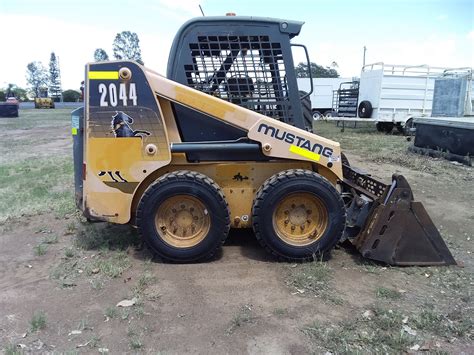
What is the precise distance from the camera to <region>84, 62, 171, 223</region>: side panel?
436cm

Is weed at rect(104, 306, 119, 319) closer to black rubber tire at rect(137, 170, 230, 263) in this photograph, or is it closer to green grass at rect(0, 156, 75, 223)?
black rubber tire at rect(137, 170, 230, 263)

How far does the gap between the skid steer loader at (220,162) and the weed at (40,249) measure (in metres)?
0.73

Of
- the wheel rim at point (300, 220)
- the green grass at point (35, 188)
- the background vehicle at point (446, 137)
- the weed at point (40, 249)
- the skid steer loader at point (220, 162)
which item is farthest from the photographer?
the background vehicle at point (446, 137)

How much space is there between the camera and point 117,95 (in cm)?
437

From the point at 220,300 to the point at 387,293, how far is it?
1.47m

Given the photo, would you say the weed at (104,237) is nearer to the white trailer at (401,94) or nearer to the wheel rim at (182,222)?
the wheel rim at (182,222)

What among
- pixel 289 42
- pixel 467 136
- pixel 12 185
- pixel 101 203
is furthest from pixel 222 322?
pixel 467 136

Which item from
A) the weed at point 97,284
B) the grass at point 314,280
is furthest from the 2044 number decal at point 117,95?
the grass at point 314,280

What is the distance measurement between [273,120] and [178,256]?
169cm

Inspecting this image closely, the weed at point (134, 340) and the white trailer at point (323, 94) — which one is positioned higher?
the white trailer at point (323, 94)

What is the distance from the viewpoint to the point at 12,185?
27.2 feet

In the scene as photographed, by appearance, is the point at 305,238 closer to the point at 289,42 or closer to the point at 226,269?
the point at 226,269

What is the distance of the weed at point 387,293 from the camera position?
12.7ft

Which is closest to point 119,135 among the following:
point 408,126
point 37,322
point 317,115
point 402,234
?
point 37,322
